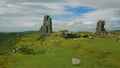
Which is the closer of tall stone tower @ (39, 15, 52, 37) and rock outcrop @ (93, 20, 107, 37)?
rock outcrop @ (93, 20, 107, 37)

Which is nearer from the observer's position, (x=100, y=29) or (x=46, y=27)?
(x=100, y=29)

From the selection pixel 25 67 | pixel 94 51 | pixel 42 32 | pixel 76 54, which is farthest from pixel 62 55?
pixel 42 32

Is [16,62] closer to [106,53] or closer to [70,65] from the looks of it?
[70,65]

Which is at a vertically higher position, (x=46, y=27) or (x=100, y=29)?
(x=100, y=29)

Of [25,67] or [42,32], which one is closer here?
[25,67]

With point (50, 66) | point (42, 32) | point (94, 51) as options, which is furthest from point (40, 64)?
point (42, 32)

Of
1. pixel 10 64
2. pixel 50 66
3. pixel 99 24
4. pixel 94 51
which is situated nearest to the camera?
pixel 50 66

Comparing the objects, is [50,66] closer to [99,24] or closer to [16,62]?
[16,62]

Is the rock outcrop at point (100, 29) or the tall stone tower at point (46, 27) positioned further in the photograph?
the tall stone tower at point (46, 27)

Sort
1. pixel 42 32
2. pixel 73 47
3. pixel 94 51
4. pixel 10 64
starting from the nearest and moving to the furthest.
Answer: pixel 10 64 → pixel 94 51 → pixel 73 47 → pixel 42 32
